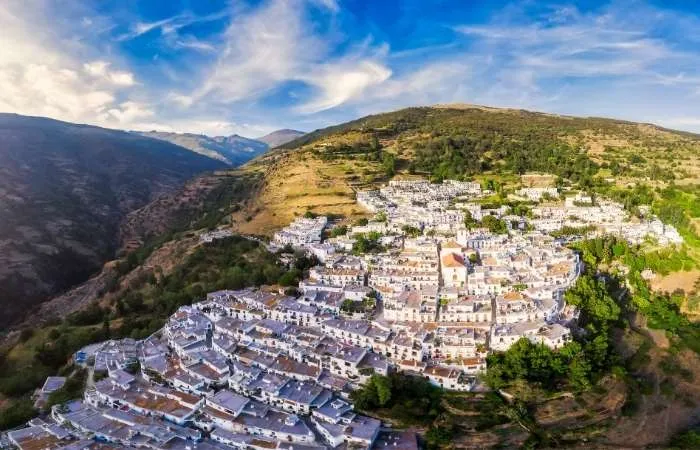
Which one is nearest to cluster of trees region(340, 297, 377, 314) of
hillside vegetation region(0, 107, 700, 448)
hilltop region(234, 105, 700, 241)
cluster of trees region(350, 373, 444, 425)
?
cluster of trees region(350, 373, 444, 425)

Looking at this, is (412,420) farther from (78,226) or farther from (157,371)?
(78,226)

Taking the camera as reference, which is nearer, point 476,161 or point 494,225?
point 494,225

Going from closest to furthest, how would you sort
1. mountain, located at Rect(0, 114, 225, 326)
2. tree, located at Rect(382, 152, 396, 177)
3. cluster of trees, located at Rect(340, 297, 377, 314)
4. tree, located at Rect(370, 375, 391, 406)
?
tree, located at Rect(370, 375, 391, 406)
cluster of trees, located at Rect(340, 297, 377, 314)
tree, located at Rect(382, 152, 396, 177)
mountain, located at Rect(0, 114, 225, 326)

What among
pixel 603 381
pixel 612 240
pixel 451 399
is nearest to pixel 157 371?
pixel 451 399

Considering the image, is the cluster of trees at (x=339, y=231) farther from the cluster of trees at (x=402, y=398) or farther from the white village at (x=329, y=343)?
the cluster of trees at (x=402, y=398)

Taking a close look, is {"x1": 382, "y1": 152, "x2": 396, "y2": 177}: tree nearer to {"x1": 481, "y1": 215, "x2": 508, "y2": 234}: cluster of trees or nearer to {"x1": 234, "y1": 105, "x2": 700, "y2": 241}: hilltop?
{"x1": 234, "y1": 105, "x2": 700, "y2": 241}: hilltop

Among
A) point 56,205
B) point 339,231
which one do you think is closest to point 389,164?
point 339,231

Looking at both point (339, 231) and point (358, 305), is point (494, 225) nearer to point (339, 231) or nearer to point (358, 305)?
point (339, 231)
